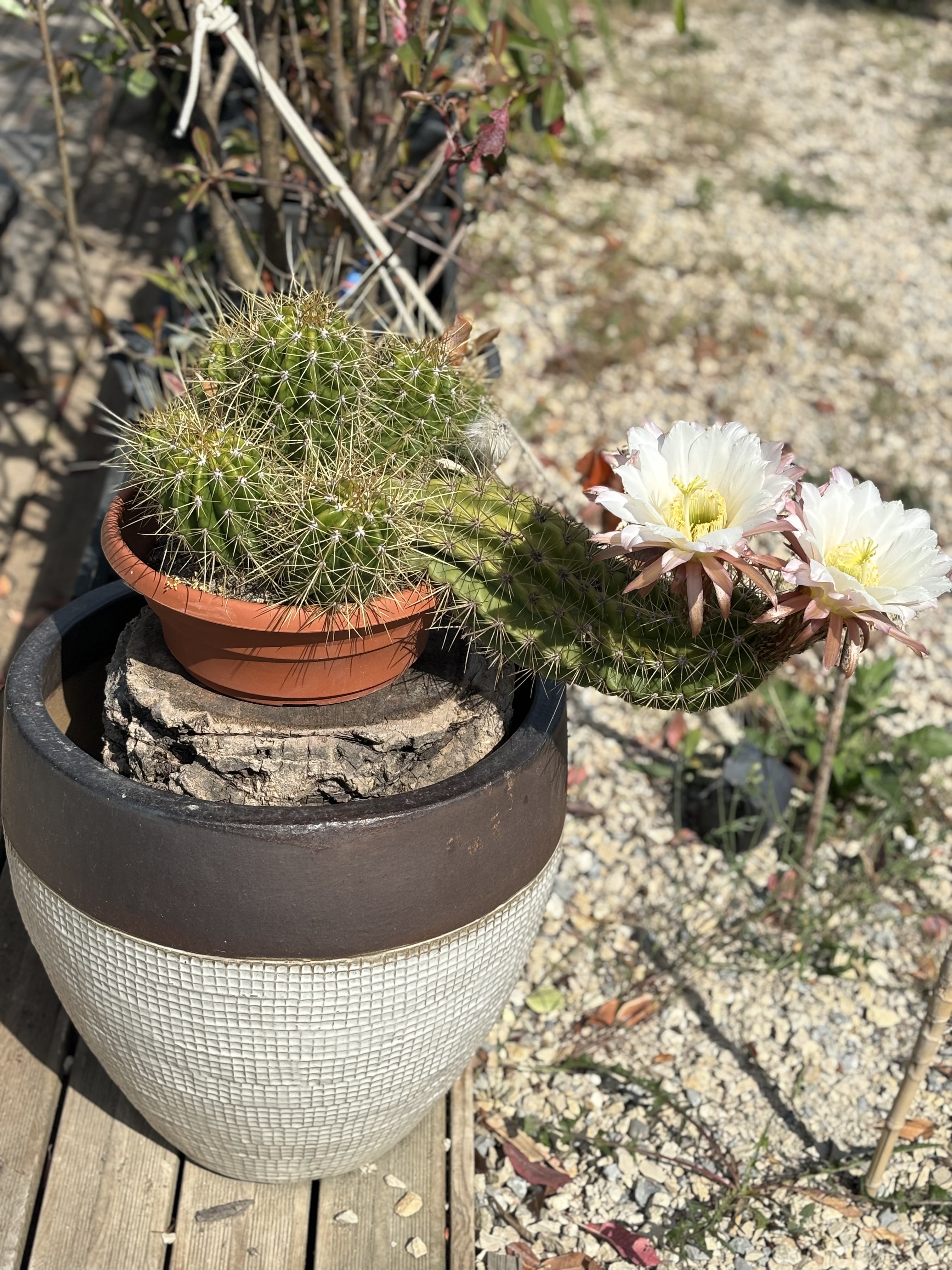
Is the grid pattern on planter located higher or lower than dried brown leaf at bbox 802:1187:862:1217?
higher

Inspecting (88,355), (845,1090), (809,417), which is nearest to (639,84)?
(809,417)

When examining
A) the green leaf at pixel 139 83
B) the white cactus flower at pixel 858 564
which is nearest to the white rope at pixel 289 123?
the green leaf at pixel 139 83

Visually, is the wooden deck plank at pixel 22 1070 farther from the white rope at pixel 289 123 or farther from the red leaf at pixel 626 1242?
the white rope at pixel 289 123

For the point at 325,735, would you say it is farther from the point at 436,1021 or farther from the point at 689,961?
the point at 689,961

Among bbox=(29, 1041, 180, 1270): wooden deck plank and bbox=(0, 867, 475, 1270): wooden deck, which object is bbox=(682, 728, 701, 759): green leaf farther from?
bbox=(29, 1041, 180, 1270): wooden deck plank

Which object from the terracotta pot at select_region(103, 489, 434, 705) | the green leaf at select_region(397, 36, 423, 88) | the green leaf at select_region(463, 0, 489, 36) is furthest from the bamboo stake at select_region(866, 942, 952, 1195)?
the green leaf at select_region(463, 0, 489, 36)

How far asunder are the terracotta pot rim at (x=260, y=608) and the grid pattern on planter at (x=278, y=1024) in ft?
1.38

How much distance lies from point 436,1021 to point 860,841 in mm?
1487

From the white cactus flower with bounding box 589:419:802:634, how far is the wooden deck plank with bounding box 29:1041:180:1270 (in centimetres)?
126

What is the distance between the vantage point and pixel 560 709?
5.90 ft

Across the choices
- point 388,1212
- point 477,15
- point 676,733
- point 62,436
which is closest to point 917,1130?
point 388,1212

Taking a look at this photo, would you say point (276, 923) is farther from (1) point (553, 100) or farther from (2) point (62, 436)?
(2) point (62, 436)

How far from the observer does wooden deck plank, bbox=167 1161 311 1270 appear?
1.88 m

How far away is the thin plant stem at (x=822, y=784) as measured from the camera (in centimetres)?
238
